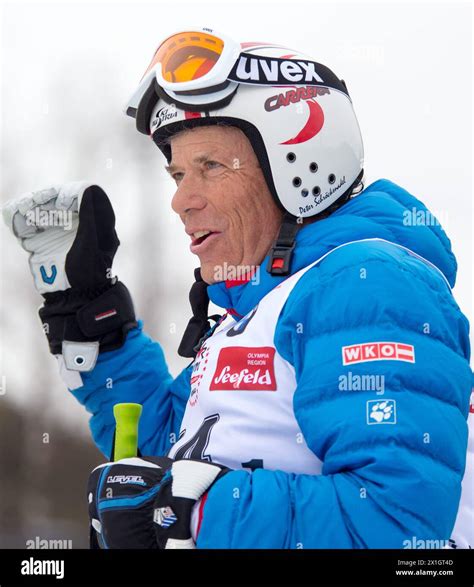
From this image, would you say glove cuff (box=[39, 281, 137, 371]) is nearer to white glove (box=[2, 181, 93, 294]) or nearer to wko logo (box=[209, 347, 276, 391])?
white glove (box=[2, 181, 93, 294])

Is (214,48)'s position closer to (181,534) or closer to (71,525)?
(181,534)

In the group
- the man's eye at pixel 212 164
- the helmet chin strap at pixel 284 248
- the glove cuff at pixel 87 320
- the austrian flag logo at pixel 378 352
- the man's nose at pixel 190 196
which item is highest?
the man's eye at pixel 212 164

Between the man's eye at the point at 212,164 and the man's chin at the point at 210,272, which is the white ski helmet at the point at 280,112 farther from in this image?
the man's chin at the point at 210,272

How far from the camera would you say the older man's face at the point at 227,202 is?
113 inches

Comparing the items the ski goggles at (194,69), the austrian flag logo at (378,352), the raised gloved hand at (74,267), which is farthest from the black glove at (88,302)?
the austrian flag logo at (378,352)

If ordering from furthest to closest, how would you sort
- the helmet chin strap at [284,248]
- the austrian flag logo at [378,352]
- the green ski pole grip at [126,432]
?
1. the green ski pole grip at [126,432]
2. the helmet chin strap at [284,248]
3. the austrian flag logo at [378,352]

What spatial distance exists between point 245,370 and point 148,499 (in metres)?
0.45

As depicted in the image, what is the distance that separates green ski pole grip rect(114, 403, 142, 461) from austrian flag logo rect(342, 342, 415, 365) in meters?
0.99

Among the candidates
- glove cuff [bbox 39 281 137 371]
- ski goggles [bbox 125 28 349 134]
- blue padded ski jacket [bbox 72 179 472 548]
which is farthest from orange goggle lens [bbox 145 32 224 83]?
glove cuff [bbox 39 281 137 371]

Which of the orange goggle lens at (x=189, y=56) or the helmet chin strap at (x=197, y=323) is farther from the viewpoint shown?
the helmet chin strap at (x=197, y=323)

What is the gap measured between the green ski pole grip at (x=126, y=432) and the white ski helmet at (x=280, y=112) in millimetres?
867

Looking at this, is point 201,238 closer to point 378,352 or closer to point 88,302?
point 88,302

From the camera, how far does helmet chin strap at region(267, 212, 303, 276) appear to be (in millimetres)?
2652
